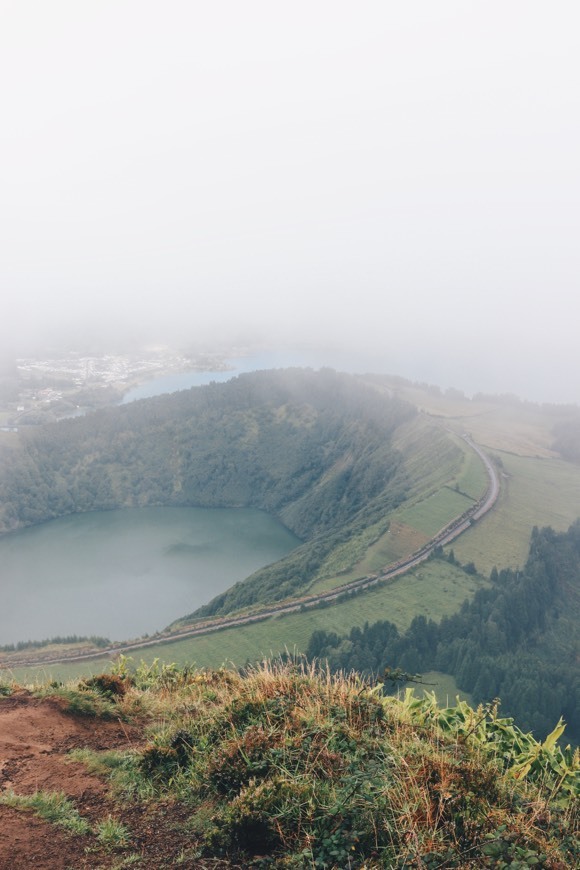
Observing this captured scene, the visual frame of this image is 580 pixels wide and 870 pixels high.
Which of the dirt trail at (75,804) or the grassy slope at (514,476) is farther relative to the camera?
the grassy slope at (514,476)

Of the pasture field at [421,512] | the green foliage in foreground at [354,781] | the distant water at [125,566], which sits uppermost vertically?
the green foliage in foreground at [354,781]

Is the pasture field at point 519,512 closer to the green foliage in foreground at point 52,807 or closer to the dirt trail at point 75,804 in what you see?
the dirt trail at point 75,804

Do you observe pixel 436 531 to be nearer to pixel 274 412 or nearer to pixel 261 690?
pixel 261 690

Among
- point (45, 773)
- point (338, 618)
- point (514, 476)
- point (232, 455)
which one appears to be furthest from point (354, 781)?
point (232, 455)

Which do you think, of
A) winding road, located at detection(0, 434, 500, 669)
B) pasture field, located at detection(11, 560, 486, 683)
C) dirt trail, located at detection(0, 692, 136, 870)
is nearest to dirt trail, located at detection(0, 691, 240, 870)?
dirt trail, located at detection(0, 692, 136, 870)

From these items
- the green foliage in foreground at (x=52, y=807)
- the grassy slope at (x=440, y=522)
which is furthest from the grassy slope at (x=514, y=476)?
the green foliage in foreground at (x=52, y=807)

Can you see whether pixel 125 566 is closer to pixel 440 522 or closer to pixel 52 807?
pixel 440 522
